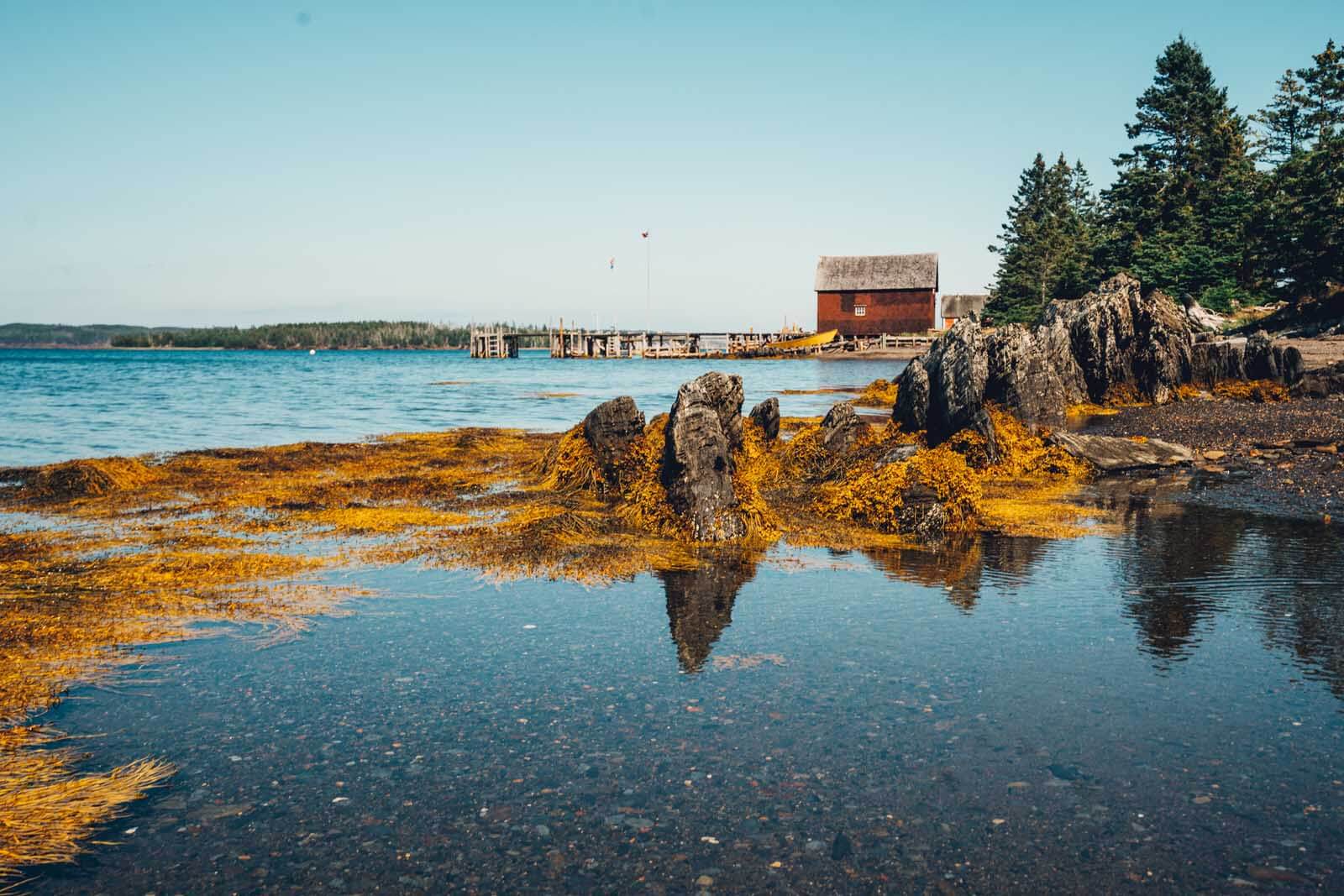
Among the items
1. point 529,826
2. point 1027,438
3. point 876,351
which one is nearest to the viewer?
point 529,826

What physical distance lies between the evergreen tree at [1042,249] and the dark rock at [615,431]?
141 feet

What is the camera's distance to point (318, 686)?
5.13 metres

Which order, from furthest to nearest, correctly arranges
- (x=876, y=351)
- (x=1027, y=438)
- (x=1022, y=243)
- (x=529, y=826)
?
1. (x=876, y=351)
2. (x=1022, y=243)
3. (x=1027, y=438)
4. (x=529, y=826)

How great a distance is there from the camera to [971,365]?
49.1 ft

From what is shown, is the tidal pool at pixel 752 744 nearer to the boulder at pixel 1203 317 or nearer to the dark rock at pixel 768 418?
the dark rock at pixel 768 418

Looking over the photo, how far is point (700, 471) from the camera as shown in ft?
31.4

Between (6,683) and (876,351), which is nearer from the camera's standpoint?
(6,683)

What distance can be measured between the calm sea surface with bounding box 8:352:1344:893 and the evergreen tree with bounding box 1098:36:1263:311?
3902 cm

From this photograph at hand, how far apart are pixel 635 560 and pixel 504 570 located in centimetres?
122

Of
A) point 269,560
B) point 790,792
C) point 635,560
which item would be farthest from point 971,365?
point 790,792

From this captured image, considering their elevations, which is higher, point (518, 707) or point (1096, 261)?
point (1096, 261)

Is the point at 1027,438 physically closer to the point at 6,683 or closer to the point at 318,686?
the point at 318,686

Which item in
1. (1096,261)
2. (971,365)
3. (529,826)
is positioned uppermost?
(1096,261)

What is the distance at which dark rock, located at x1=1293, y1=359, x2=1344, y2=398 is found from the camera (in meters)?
20.7
